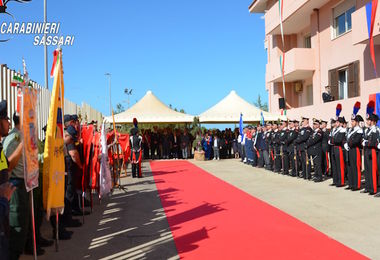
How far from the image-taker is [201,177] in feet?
47.5

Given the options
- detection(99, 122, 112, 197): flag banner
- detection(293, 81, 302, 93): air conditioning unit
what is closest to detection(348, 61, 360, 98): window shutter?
detection(293, 81, 302, 93): air conditioning unit

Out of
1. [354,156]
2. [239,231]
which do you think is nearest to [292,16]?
[354,156]

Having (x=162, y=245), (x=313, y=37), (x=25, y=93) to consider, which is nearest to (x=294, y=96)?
(x=313, y=37)

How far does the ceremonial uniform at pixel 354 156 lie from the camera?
32.5 feet

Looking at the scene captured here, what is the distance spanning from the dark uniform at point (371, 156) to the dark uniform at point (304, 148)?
9.63 ft

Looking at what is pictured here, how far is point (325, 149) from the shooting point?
12.5m

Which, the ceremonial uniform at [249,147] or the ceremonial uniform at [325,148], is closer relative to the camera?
the ceremonial uniform at [325,148]

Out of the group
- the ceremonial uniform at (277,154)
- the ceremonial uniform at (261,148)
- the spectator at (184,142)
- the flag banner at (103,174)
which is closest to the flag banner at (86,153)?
the flag banner at (103,174)

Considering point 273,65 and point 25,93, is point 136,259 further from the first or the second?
point 273,65

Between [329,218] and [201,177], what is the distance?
7.62m

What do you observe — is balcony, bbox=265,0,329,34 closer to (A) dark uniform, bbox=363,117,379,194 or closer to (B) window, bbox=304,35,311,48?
A: (B) window, bbox=304,35,311,48

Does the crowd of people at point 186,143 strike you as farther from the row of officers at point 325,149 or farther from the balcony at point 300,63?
the row of officers at point 325,149

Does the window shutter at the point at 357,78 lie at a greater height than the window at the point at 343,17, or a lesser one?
lesser

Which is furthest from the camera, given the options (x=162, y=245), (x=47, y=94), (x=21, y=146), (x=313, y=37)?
(x=313, y=37)
